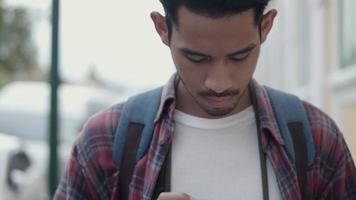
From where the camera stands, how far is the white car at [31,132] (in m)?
6.54

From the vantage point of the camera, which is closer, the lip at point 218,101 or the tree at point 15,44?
the lip at point 218,101

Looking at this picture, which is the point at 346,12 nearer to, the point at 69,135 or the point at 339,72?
the point at 339,72

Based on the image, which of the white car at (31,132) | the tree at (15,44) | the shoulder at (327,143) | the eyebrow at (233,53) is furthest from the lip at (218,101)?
the tree at (15,44)

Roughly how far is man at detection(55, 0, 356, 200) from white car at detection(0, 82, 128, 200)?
2.94 metres

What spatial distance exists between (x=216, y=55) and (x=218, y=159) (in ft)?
0.86

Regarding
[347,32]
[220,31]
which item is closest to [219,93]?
[220,31]

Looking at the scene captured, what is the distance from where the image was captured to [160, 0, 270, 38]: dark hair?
2.03 metres

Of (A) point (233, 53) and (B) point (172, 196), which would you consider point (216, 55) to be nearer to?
(A) point (233, 53)

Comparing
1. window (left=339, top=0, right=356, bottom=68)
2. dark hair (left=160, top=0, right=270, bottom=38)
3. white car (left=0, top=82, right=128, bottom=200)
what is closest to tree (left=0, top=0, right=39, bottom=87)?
white car (left=0, top=82, right=128, bottom=200)

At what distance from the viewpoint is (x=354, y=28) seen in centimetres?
639

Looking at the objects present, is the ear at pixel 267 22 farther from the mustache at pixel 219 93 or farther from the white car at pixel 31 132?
the white car at pixel 31 132

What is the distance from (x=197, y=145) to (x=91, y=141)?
25cm

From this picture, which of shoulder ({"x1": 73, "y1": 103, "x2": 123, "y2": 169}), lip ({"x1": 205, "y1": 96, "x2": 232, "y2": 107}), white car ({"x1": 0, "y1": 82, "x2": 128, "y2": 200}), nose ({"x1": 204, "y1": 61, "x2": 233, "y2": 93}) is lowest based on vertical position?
white car ({"x1": 0, "y1": 82, "x2": 128, "y2": 200})

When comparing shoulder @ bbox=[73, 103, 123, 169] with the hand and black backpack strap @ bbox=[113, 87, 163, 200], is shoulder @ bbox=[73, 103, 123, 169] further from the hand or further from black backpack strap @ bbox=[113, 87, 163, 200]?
the hand
